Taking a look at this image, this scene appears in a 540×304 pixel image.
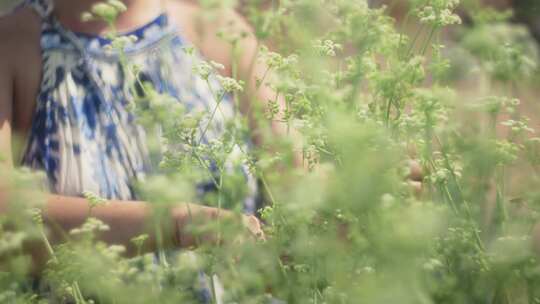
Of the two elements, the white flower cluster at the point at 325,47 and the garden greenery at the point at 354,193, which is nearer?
the garden greenery at the point at 354,193

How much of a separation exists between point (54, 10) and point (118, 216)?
0.41 meters

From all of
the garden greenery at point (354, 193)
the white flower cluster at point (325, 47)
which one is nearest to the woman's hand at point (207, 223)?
the garden greenery at point (354, 193)

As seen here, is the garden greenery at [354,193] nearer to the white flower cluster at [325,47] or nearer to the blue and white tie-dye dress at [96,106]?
the white flower cluster at [325,47]

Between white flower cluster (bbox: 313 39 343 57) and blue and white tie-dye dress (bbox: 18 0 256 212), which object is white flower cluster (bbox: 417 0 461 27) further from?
blue and white tie-dye dress (bbox: 18 0 256 212)

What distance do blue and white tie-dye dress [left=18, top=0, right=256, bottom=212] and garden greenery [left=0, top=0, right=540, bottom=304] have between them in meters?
0.48

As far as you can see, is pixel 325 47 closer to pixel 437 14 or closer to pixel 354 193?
pixel 437 14

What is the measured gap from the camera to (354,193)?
472mm

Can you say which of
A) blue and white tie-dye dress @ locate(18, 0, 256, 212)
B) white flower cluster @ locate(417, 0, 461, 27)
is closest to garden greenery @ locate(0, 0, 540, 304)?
white flower cluster @ locate(417, 0, 461, 27)

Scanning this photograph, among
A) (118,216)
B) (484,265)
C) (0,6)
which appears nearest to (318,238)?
(484,265)

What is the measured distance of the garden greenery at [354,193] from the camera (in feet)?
1.69

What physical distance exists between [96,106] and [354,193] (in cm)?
87

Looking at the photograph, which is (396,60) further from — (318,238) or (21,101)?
(21,101)

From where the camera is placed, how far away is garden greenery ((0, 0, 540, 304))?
516 mm

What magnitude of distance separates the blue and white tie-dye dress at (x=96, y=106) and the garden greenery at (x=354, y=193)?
48cm
